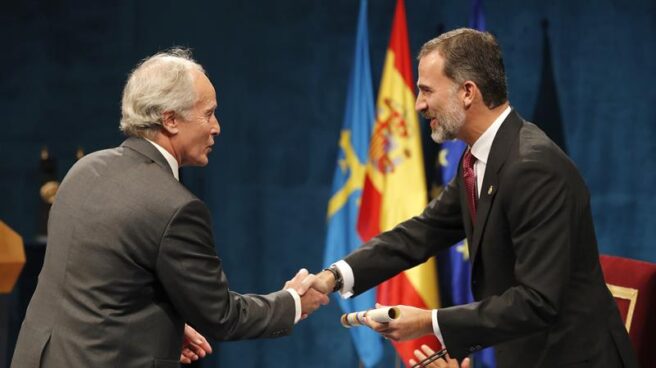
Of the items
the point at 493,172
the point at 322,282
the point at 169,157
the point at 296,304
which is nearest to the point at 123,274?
the point at 169,157

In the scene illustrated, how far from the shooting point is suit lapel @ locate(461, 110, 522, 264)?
2.80m

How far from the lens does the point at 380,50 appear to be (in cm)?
614

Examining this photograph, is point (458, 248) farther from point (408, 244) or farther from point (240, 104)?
point (408, 244)

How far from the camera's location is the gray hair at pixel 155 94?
273 cm

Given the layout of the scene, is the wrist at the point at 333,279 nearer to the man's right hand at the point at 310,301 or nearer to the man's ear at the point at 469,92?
the man's right hand at the point at 310,301

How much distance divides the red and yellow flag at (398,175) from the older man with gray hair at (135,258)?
9.74 feet

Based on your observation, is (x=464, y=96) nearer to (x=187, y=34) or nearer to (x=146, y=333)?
(x=146, y=333)

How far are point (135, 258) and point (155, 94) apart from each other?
0.50 metres

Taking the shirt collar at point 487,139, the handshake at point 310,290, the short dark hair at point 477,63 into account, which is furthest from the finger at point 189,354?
the short dark hair at point 477,63

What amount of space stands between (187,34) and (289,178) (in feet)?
3.88

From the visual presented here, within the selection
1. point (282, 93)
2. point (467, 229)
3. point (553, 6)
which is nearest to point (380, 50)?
point (282, 93)

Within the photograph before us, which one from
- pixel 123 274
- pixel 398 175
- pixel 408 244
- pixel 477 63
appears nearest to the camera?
pixel 123 274

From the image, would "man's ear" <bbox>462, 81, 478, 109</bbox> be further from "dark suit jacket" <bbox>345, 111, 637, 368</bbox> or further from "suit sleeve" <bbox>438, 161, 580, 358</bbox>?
"suit sleeve" <bbox>438, 161, 580, 358</bbox>

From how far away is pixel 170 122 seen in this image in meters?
2.77
